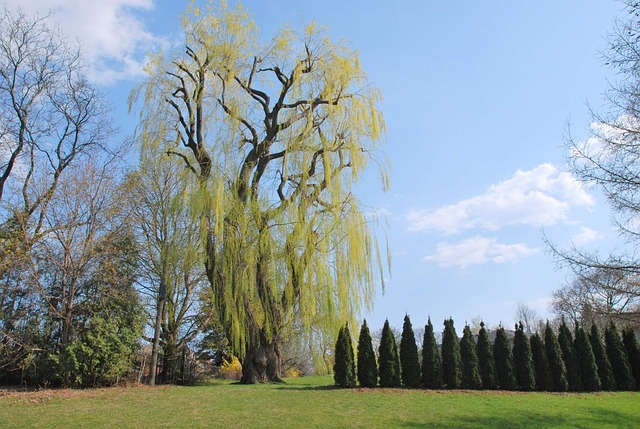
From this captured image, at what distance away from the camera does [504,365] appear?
1318 centimetres

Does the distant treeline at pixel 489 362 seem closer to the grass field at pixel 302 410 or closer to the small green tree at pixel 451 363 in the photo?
the small green tree at pixel 451 363

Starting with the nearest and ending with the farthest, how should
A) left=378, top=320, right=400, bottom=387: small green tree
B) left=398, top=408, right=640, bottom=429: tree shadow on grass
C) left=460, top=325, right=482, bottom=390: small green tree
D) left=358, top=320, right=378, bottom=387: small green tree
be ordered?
1. left=398, top=408, right=640, bottom=429: tree shadow on grass
2. left=358, top=320, right=378, bottom=387: small green tree
3. left=378, top=320, right=400, bottom=387: small green tree
4. left=460, top=325, right=482, bottom=390: small green tree

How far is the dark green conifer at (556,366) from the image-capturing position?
44.2 feet

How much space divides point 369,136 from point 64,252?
996 cm

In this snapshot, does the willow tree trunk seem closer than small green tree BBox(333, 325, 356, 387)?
No

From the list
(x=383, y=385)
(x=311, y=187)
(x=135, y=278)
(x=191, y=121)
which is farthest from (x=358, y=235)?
(x=135, y=278)

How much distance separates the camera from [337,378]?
1191cm

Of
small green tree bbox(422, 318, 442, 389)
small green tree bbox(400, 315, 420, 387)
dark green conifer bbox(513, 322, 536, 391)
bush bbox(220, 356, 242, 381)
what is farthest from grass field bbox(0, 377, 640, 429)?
bush bbox(220, 356, 242, 381)

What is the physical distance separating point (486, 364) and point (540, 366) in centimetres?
196

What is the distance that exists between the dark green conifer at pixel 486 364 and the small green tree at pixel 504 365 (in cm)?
23

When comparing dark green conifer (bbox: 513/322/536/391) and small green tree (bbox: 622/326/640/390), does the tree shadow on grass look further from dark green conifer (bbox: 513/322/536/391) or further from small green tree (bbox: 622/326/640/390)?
small green tree (bbox: 622/326/640/390)

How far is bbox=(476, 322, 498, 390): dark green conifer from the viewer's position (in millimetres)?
12914

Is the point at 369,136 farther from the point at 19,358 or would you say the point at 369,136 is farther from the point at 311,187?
the point at 19,358

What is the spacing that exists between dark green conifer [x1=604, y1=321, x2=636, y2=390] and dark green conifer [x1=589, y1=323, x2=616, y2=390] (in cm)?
35
